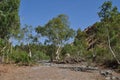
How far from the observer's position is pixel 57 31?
249 ft

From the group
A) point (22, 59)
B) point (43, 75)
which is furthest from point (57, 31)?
point (43, 75)

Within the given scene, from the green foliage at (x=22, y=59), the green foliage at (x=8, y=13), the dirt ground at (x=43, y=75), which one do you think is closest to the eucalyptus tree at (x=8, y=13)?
the green foliage at (x=8, y=13)

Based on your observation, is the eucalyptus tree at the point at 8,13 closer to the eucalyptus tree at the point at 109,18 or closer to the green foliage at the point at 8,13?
the green foliage at the point at 8,13

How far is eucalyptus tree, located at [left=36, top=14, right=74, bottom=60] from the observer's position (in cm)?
7475

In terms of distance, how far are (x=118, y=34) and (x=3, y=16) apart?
14.0 meters

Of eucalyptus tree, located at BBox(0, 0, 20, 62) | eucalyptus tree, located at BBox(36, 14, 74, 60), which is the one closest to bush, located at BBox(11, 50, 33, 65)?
eucalyptus tree, located at BBox(0, 0, 20, 62)

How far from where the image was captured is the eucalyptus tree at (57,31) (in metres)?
74.8

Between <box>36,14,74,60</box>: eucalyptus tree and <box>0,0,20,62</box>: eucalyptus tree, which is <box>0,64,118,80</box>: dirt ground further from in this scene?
<box>36,14,74,60</box>: eucalyptus tree

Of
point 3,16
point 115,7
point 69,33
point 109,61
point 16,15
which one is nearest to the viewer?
point 115,7

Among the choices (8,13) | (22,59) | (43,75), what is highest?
(8,13)

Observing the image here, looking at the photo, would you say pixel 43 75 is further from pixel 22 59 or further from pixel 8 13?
pixel 22 59

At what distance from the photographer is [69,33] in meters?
76.4

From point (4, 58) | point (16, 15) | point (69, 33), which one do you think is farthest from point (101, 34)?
point (69, 33)

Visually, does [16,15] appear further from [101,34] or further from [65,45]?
[65,45]
